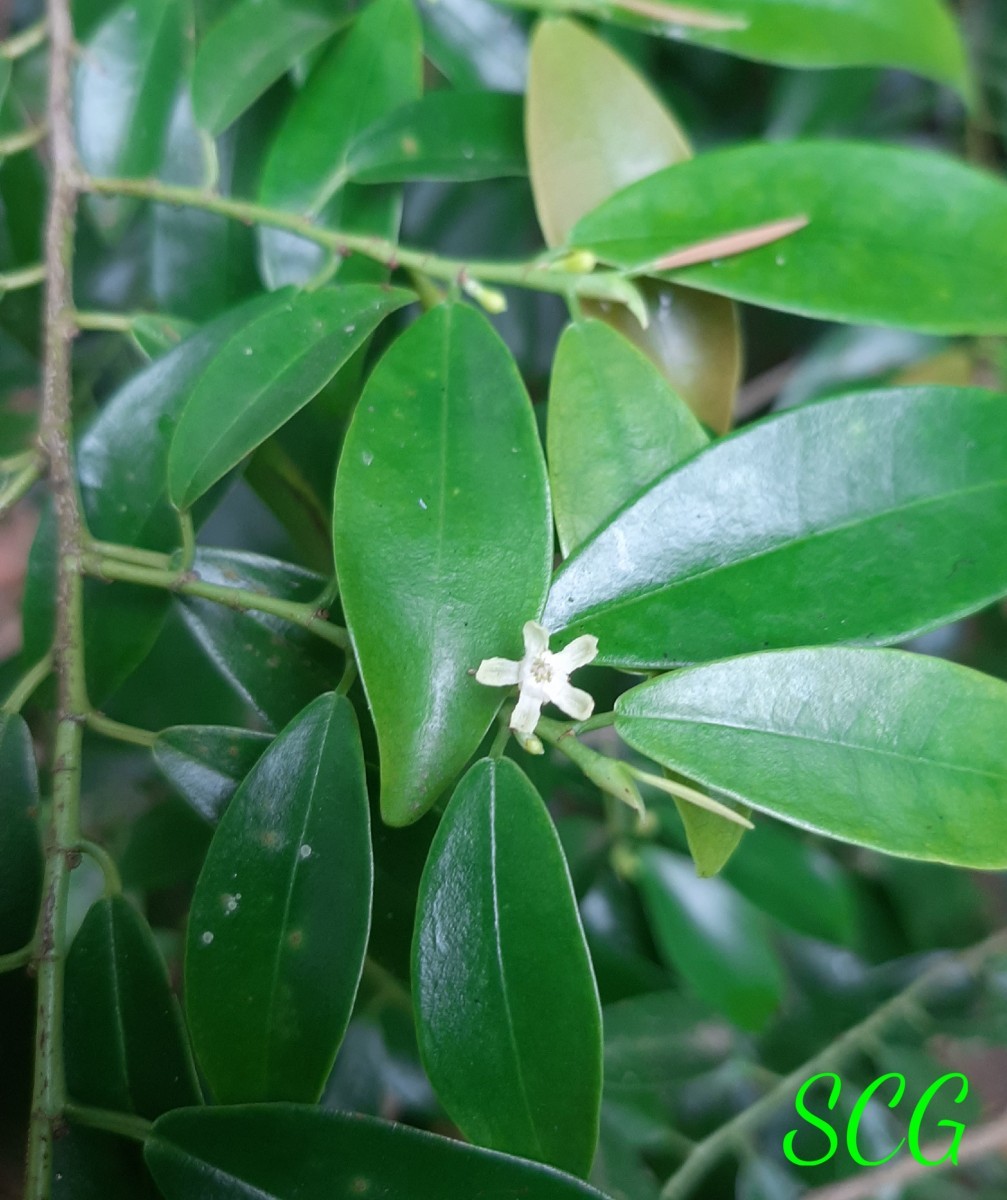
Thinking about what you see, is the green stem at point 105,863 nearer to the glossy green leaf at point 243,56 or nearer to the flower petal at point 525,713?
the flower petal at point 525,713

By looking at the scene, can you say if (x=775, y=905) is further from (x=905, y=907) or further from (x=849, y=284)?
(x=849, y=284)

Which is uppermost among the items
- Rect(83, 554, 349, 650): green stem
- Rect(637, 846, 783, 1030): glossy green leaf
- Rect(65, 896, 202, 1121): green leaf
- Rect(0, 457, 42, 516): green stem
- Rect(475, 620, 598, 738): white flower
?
Rect(0, 457, 42, 516): green stem

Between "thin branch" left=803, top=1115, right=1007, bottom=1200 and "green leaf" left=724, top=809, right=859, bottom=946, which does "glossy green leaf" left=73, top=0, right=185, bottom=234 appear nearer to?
"green leaf" left=724, top=809, right=859, bottom=946

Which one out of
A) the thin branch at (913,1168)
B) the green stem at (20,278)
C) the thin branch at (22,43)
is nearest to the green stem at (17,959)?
the green stem at (20,278)

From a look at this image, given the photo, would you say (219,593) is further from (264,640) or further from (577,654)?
(577,654)

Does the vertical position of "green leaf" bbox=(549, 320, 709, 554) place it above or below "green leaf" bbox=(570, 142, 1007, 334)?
below

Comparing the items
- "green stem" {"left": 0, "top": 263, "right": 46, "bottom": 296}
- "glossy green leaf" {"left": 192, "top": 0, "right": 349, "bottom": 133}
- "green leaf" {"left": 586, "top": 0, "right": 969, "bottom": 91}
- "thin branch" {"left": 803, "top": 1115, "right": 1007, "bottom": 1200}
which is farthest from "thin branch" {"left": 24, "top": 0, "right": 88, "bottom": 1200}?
"thin branch" {"left": 803, "top": 1115, "right": 1007, "bottom": 1200}

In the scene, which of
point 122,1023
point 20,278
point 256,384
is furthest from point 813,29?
Result: point 122,1023

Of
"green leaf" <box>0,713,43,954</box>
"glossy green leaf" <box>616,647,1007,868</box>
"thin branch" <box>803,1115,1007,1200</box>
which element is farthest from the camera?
"thin branch" <box>803,1115,1007,1200</box>
